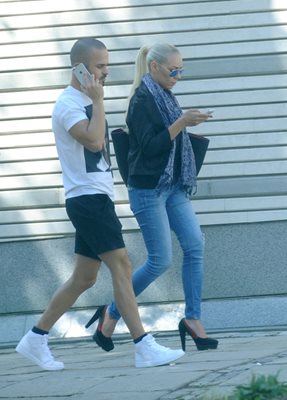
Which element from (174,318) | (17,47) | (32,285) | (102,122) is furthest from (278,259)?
(102,122)

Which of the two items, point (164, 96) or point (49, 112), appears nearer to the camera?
point (164, 96)

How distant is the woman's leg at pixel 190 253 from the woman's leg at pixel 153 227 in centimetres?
9

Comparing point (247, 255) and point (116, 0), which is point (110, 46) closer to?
point (116, 0)

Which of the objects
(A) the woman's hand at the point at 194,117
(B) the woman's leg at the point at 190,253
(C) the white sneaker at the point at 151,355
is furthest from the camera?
(B) the woman's leg at the point at 190,253

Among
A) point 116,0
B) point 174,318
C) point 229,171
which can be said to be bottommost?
point 174,318

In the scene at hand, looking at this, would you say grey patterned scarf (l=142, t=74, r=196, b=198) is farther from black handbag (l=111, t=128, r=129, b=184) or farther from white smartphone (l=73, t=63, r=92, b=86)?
white smartphone (l=73, t=63, r=92, b=86)

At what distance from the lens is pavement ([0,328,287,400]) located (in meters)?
5.34

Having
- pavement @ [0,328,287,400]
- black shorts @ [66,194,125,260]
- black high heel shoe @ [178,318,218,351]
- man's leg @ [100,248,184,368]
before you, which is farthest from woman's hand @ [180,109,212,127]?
pavement @ [0,328,287,400]

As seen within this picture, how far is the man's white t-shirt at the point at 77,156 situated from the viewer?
6.31 m

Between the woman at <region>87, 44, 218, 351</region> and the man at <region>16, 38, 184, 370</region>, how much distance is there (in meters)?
0.53

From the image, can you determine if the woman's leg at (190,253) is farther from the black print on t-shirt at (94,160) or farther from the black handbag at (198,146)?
the black print on t-shirt at (94,160)

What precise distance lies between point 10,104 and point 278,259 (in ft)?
7.58

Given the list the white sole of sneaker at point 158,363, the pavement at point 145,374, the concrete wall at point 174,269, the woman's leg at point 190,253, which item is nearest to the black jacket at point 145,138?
the woman's leg at point 190,253

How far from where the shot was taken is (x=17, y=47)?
929 centimetres
